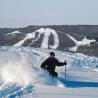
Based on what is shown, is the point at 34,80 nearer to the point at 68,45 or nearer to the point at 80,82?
the point at 80,82

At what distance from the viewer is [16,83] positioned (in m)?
15.5

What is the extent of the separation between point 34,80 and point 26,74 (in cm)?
169

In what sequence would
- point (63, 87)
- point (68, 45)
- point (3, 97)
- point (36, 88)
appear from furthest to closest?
1. point (68, 45)
2. point (63, 87)
3. point (36, 88)
4. point (3, 97)

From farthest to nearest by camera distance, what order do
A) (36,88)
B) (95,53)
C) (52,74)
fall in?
(95,53), (52,74), (36,88)

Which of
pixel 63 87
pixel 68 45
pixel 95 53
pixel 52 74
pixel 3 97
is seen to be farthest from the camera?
pixel 68 45

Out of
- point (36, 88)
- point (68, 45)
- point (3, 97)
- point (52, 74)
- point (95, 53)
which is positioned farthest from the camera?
point (68, 45)

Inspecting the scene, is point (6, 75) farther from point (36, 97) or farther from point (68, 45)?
point (68, 45)

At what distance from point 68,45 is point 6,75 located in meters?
45.3

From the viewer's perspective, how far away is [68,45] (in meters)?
62.9

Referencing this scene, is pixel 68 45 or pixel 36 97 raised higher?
pixel 36 97

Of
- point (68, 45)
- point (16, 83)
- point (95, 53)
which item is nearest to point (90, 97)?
point (16, 83)

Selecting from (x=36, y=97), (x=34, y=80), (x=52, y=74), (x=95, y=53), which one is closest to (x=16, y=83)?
(x=34, y=80)

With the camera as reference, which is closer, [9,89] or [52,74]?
[9,89]

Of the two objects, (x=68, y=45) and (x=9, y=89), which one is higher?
(x=9, y=89)
